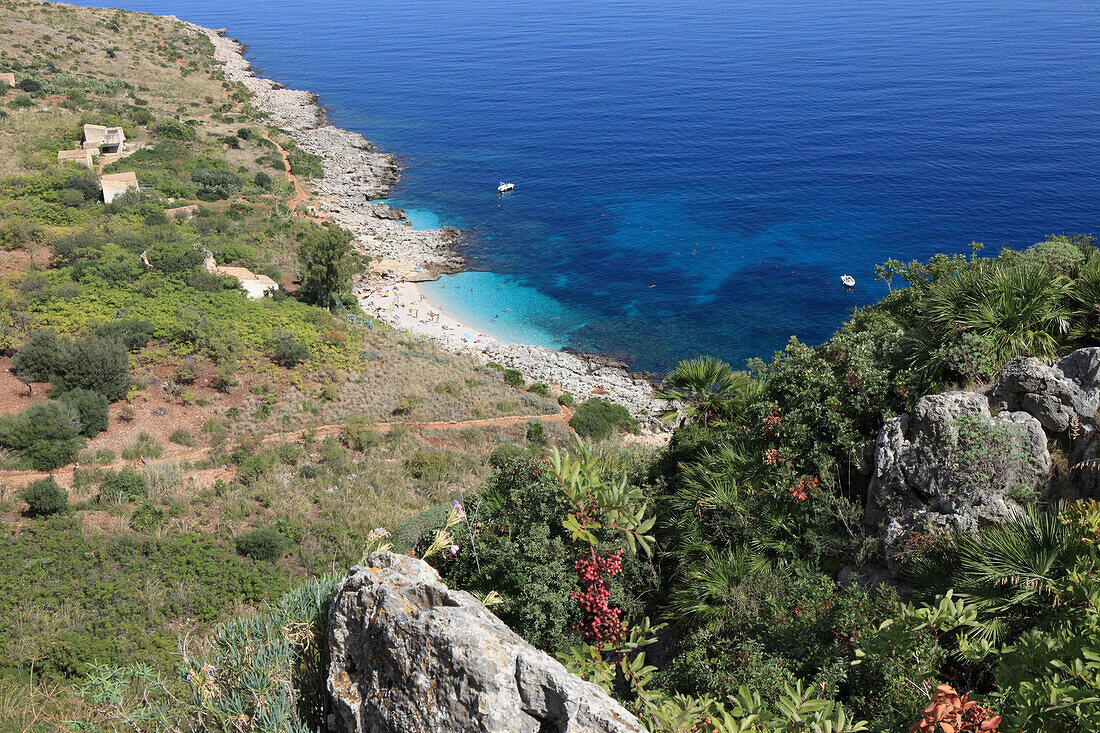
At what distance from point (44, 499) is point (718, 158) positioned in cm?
6646

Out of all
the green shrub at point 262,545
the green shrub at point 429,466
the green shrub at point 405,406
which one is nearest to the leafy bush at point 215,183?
the green shrub at point 405,406

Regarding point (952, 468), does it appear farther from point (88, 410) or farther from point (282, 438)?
point (88, 410)

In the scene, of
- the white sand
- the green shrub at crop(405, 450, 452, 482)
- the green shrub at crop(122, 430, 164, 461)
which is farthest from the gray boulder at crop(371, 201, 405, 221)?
the green shrub at crop(405, 450, 452, 482)

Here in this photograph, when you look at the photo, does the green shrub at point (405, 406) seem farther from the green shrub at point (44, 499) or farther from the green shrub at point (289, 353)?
the green shrub at point (44, 499)

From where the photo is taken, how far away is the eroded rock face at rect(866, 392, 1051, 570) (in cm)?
659

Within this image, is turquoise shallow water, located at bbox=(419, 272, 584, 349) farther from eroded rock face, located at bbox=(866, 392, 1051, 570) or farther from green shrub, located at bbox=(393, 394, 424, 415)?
eroded rock face, located at bbox=(866, 392, 1051, 570)

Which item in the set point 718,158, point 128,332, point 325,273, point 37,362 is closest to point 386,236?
point 325,273

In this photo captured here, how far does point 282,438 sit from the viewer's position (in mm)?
22734

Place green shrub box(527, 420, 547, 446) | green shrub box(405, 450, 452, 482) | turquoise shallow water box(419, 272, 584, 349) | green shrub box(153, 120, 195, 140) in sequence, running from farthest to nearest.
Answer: green shrub box(153, 120, 195, 140) < turquoise shallow water box(419, 272, 584, 349) < green shrub box(527, 420, 547, 446) < green shrub box(405, 450, 452, 482)

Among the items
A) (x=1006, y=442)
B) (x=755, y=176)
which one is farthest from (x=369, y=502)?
(x=755, y=176)

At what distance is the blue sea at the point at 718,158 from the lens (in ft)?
146

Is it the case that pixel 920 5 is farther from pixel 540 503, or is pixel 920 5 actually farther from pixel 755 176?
pixel 540 503

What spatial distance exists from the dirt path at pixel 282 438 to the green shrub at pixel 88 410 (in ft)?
7.22

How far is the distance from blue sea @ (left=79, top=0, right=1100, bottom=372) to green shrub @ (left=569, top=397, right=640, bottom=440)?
7272 millimetres
